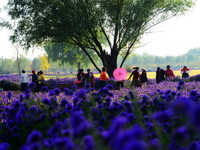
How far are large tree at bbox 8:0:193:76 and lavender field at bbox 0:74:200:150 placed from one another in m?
15.3

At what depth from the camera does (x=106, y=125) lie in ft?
13.8

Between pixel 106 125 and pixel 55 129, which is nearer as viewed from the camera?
pixel 55 129

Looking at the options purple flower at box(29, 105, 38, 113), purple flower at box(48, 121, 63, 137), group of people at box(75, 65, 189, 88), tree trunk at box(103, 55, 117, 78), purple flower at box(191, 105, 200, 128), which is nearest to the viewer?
purple flower at box(191, 105, 200, 128)

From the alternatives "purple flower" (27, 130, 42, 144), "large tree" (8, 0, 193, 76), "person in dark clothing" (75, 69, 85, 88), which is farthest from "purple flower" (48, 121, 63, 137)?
"large tree" (8, 0, 193, 76)

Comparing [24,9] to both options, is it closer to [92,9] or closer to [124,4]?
[92,9]

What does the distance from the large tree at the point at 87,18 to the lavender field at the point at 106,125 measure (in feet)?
50.1

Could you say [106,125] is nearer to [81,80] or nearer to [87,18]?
[81,80]

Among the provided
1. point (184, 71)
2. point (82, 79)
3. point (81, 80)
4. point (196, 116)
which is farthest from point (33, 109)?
point (184, 71)

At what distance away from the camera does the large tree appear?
65.6 ft

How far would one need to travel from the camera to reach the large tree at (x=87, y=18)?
20.0m

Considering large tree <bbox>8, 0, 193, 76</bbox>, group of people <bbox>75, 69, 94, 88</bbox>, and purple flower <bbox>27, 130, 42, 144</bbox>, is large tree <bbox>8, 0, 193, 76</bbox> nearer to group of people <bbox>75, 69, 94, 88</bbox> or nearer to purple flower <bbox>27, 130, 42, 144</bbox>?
group of people <bbox>75, 69, 94, 88</bbox>

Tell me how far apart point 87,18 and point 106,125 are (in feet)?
55.4

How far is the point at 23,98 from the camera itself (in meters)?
5.51

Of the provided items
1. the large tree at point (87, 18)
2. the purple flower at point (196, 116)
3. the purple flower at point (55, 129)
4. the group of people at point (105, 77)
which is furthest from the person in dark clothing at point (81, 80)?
the purple flower at point (196, 116)
